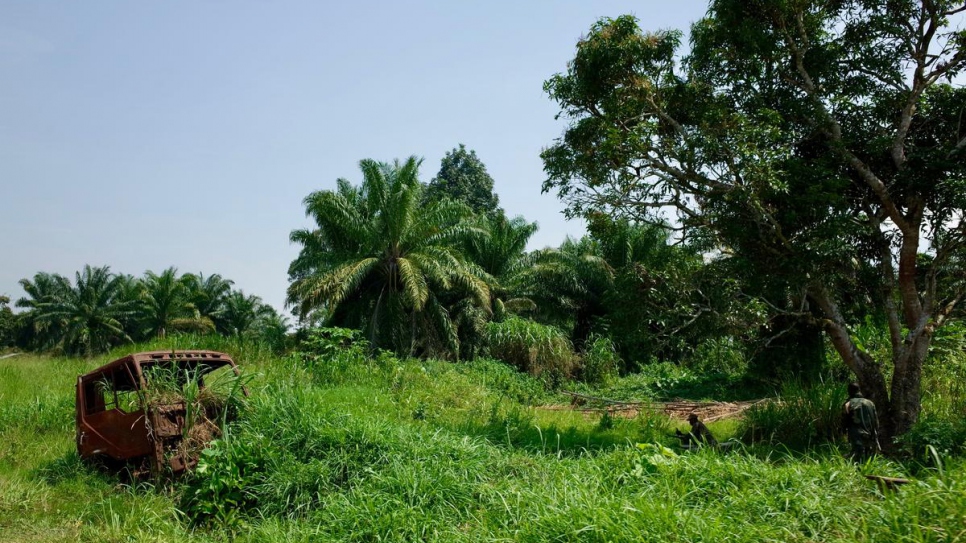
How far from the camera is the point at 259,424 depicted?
947 cm

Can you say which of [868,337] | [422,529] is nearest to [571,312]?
[868,337]

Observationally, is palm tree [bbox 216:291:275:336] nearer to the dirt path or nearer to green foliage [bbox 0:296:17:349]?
green foliage [bbox 0:296:17:349]

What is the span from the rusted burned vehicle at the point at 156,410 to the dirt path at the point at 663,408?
9.29 m

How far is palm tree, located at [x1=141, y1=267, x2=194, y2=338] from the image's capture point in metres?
49.1

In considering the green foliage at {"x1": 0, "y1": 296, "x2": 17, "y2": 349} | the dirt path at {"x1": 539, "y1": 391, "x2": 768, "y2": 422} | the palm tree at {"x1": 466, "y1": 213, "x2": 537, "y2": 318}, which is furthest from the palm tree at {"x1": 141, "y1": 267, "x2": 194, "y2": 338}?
the dirt path at {"x1": 539, "y1": 391, "x2": 768, "y2": 422}

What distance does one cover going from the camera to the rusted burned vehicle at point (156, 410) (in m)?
9.23

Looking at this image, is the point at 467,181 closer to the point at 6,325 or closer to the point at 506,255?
the point at 506,255

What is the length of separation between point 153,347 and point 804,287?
16568 millimetres

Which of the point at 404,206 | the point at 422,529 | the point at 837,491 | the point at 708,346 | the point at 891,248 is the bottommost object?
the point at 422,529

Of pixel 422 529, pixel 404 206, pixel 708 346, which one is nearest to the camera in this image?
pixel 422 529

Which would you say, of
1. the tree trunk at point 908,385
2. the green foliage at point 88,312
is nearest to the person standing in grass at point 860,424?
the tree trunk at point 908,385

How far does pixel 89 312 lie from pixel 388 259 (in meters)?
33.9

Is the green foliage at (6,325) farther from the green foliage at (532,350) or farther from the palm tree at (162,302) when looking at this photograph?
the green foliage at (532,350)

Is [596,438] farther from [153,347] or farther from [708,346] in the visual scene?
[153,347]
